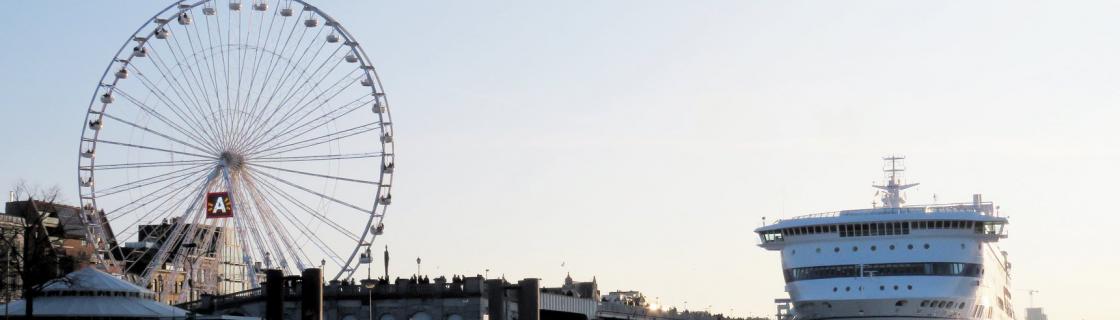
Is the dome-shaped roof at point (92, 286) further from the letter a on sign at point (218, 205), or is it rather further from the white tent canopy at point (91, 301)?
the letter a on sign at point (218, 205)

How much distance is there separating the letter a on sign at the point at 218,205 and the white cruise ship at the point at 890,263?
38577mm

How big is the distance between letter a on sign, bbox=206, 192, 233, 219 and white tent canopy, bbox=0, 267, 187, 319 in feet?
40.8

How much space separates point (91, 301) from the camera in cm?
8862

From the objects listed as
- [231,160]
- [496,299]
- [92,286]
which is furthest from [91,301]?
[496,299]

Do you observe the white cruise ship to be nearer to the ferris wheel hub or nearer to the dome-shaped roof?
the ferris wheel hub

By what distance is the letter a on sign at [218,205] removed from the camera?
339 feet

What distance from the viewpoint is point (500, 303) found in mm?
96125

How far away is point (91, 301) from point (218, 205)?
52.2 ft

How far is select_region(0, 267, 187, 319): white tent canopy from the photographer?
87.5 metres

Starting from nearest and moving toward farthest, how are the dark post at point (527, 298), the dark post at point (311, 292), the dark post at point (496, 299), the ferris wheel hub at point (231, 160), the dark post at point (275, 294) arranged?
the dark post at point (275, 294)
the dark post at point (311, 292)
the dark post at point (527, 298)
the dark post at point (496, 299)
the ferris wheel hub at point (231, 160)

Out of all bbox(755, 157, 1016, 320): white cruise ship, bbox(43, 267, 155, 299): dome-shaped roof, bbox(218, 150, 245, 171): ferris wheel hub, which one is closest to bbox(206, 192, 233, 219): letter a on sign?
bbox(218, 150, 245, 171): ferris wheel hub

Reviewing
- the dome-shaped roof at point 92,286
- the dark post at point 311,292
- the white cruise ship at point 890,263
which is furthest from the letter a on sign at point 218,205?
the white cruise ship at point 890,263

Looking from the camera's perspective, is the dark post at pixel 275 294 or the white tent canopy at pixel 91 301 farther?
the white tent canopy at pixel 91 301

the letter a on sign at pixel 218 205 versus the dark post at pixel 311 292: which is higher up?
the letter a on sign at pixel 218 205
